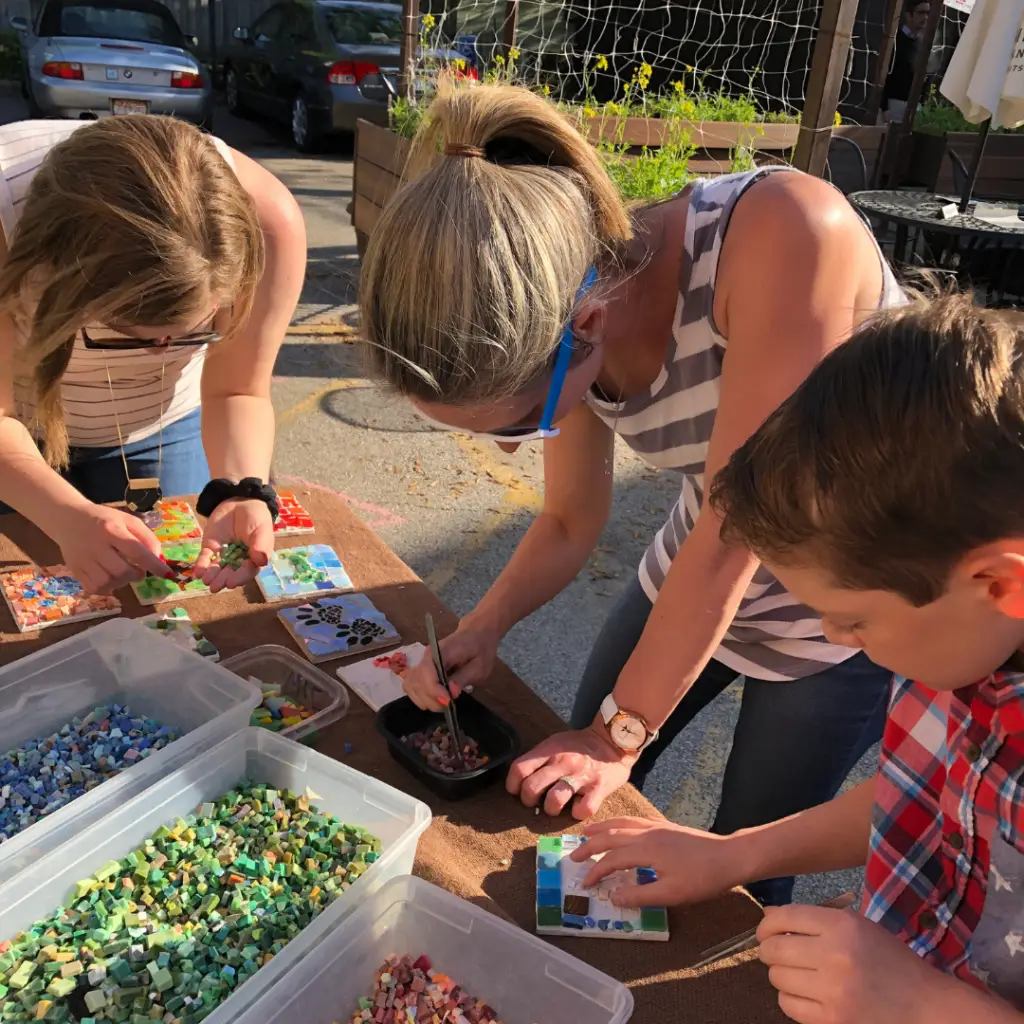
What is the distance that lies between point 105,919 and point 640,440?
94 cm

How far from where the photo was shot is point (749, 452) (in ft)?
2.87

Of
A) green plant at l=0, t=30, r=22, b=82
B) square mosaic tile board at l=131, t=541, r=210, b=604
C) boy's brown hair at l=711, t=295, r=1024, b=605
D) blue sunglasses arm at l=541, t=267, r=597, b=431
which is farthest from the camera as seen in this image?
green plant at l=0, t=30, r=22, b=82

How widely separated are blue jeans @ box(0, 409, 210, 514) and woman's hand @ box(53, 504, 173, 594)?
19.7 inches

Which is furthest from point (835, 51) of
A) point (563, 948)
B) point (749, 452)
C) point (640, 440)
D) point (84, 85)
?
point (84, 85)

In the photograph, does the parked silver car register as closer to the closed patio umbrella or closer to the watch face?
the closed patio umbrella

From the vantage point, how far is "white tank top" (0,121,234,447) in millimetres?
1528

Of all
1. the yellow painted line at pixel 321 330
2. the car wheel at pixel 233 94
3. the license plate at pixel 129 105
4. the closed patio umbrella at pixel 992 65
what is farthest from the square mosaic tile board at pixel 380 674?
the car wheel at pixel 233 94

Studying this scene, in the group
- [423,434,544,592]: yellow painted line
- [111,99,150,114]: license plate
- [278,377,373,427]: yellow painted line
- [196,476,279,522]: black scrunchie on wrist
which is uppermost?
[111,99,150,114]: license plate

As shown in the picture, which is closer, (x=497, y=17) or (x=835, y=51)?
(x=835, y=51)

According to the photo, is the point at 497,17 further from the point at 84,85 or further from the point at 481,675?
the point at 481,675

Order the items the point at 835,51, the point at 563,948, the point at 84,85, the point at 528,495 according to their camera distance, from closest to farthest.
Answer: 1. the point at 563,948
2. the point at 835,51
3. the point at 528,495
4. the point at 84,85

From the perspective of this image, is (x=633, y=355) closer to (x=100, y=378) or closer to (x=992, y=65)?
(x=100, y=378)

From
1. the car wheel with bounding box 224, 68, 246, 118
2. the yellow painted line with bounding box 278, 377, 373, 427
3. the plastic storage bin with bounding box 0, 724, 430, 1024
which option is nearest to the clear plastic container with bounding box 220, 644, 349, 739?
the plastic storage bin with bounding box 0, 724, 430, 1024

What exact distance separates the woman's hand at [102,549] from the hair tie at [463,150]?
84 cm
